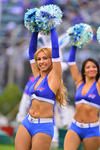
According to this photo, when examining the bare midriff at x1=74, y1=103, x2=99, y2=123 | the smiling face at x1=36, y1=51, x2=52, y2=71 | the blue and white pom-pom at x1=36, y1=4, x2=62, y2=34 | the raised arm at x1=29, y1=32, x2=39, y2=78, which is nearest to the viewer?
the blue and white pom-pom at x1=36, y1=4, x2=62, y2=34

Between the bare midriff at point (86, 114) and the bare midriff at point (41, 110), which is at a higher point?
the bare midriff at point (41, 110)

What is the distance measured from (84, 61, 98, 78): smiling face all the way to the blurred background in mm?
10237

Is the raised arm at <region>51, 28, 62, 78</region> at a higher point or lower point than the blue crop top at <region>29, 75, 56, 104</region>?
higher

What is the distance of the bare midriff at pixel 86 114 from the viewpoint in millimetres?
5891

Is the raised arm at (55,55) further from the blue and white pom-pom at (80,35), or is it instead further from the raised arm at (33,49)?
the blue and white pom-pom at (80,35)

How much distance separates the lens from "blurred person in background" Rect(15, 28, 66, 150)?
14.7ft

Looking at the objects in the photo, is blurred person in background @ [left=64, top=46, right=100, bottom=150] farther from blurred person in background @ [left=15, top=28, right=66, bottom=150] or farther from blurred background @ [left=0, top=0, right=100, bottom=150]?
blurred background @ [left=0, top=0, right=100, bottom=150]

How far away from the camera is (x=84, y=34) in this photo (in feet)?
20.4

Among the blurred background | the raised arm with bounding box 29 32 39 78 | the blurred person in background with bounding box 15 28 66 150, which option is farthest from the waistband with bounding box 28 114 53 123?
the blurred background

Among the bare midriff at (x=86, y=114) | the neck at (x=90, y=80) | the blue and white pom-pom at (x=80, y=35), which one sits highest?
the blue and white pom-pom at (x=80, y=35)

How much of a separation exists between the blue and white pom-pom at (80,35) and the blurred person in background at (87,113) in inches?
6.6

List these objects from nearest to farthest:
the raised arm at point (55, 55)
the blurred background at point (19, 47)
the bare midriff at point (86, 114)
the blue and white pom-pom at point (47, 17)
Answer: the raised arm at point (55, 55) < the blue and white pom-pom at point (47, 17) < the bare midriff at point (86, 114) < the blurred background at point (19, 47)

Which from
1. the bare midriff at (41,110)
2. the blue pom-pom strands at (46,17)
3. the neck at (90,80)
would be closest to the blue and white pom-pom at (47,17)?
the blue pom-pom strands at (46,17)

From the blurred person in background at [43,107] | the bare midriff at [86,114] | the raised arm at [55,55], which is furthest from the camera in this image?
the bare midriff at [86,114]
